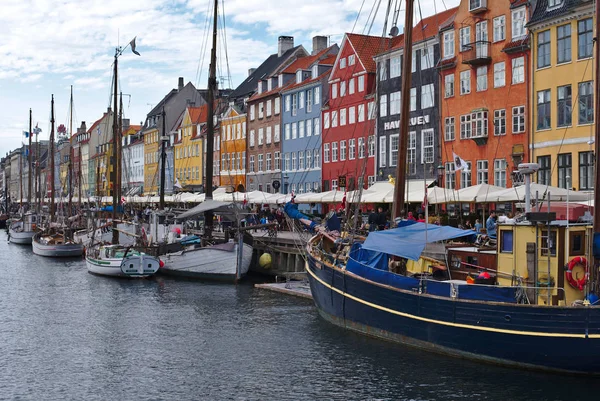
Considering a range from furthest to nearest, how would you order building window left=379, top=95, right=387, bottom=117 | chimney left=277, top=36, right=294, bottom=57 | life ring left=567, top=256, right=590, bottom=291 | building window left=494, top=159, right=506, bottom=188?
chimney left=277, top=36, right=294, bottom=57
building window left=379, top=95, right=387, bottom=117
building window left=494, top=159, right=506, bottom=188
life ring left=567, top=256, right=590, bottom=291

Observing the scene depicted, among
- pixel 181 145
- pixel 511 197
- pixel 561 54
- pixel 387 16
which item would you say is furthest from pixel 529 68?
pixel 181 145

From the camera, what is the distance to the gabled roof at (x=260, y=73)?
281 feet

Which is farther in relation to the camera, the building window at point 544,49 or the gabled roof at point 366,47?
the gabled roof at point 366,47

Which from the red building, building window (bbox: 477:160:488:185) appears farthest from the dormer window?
building window (bbox: 477:160:488:185)

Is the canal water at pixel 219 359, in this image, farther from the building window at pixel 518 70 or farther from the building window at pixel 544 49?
the building window at pixel 518 70

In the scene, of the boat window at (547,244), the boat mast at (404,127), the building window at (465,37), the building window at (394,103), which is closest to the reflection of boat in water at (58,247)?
the building window at (394,103)

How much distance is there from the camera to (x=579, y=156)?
4078cm

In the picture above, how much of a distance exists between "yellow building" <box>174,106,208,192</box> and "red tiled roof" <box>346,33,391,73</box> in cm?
3495

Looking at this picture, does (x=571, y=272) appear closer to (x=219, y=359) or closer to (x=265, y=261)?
(x=219, y=359)

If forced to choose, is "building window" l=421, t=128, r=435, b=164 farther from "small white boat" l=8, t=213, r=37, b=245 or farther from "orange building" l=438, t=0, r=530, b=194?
"small white boat" l=8, t=213, r=37, b=245

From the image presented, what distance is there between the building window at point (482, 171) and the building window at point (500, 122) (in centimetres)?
190

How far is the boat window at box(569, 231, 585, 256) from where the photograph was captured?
65.3 ft

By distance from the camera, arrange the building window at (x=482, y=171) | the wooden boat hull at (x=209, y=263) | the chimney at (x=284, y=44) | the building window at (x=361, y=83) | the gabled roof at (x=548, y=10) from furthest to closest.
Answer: the chimney at (x=284, y=44) → the building window at (x=361, y=83) → the building window at (x=482, y=171) → the wooden boat hull at (x=209, y=263) → the gabled roof at (x=548, y=10)

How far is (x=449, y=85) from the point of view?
51344 millimetres
